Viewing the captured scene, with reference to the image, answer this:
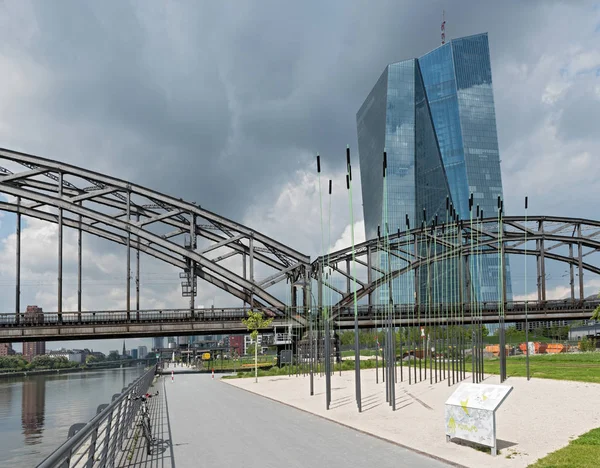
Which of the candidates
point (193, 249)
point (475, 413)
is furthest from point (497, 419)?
point (193, 249)

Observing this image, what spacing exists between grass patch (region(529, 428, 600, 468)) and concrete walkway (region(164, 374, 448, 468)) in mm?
2223

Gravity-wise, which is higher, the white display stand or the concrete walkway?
the white display stand

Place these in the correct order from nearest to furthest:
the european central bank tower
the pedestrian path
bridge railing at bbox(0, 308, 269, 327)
Answer: the pedestrian path → bridge railing at bbox(0, 308, 269, 327) → the european central bank tower

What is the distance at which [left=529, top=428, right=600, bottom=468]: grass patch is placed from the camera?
11398mm

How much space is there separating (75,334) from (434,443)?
52222 millimetres

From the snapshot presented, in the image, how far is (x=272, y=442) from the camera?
15.2 m

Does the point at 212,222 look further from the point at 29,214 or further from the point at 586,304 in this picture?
the point at 586,304

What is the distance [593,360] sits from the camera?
153ft

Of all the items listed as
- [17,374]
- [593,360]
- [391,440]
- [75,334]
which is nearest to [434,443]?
[391,440]

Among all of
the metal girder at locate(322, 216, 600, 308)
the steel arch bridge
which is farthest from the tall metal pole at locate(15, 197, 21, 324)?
the metal girder at locate(322, 216, 600, 308)

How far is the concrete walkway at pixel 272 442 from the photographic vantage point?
493 inches

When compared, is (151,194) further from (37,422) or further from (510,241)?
(510,241)

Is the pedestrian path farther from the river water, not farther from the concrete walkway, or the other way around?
the river water

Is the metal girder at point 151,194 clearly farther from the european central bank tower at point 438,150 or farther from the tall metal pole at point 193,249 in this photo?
the european central bank tower at point 438,150
